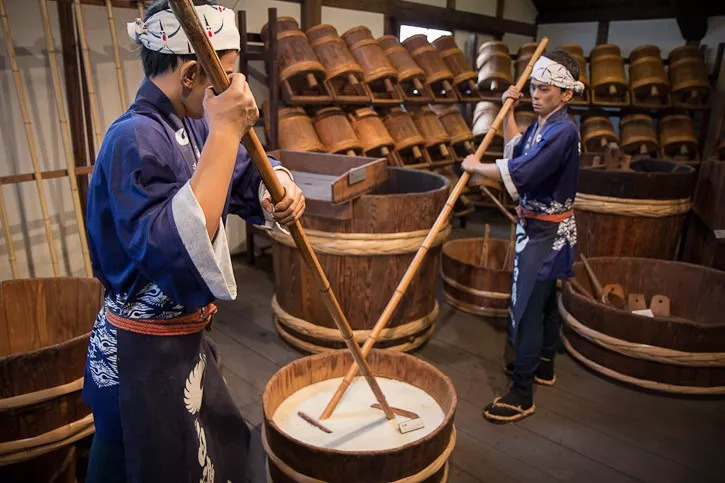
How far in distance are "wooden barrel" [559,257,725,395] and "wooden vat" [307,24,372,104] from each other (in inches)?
97.6

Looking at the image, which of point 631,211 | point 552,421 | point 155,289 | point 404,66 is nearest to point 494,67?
point 404,66

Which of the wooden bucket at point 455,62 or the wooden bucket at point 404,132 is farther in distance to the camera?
the wooden bucket at point 455,62

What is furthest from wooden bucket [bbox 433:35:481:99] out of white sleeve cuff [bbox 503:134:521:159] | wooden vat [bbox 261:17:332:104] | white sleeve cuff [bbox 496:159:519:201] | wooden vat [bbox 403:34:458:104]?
white sleeve cuff [bbox 496:159:519:201]

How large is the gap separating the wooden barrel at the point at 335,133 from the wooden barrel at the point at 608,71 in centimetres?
336

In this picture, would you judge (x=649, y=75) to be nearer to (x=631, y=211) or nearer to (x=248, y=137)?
(x=631, y=211)

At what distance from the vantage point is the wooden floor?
2.41 meters

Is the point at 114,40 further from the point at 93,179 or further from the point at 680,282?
the point at 680,282

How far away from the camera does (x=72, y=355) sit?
6.31ft

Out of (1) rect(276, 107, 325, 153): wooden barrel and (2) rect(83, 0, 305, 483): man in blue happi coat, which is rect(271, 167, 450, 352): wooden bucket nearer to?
(1) rect(276, 107, 325, 153): wooden barrel

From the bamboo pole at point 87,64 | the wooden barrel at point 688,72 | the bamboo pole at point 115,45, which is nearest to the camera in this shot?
the bamboo pole at point 87,64

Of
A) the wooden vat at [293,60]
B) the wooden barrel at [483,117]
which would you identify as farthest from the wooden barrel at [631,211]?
the wooden barrel at [483,117]

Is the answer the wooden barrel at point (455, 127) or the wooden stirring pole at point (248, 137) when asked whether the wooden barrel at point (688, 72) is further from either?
the wooden stirring pole at point (248, 137)

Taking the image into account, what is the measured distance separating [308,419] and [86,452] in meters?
0.94

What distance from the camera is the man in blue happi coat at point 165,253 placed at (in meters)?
1.06
